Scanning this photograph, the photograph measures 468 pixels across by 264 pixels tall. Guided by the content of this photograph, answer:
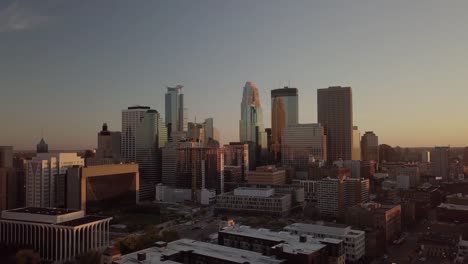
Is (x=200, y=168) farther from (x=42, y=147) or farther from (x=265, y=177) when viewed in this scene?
(x=42, y=147)


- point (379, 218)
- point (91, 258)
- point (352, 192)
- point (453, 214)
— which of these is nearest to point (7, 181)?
point (91, 258)

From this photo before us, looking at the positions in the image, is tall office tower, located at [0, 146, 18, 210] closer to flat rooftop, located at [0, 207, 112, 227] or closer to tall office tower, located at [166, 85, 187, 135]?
flat rooftop, located at [0, 207, 112, 227]

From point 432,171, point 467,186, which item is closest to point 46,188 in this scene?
point 467,186

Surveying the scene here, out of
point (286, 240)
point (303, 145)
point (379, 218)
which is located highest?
point (303, 145)

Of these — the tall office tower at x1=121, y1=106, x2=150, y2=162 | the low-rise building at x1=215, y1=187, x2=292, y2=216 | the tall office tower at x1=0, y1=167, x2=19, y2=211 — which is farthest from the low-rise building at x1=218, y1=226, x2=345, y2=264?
the tall office tower at x1=121, y1=106, x2=150, y2=162

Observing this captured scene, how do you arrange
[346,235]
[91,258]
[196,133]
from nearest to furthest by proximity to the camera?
1. [91,258]
2. [346,235]
3. [196,133]

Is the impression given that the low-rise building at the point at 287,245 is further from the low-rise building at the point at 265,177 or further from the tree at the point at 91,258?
the low-rise building at the point at 265,177

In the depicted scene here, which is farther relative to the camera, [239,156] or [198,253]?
[239,156]

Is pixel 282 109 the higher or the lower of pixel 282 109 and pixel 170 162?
the higher
